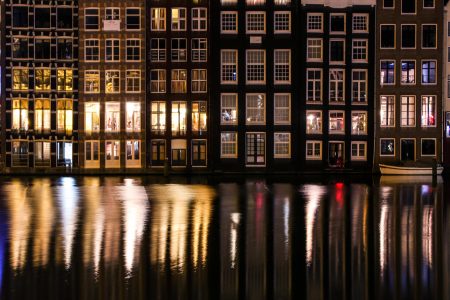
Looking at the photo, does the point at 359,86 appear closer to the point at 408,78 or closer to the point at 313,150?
the point at 408,78

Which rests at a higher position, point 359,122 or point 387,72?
point 387,72

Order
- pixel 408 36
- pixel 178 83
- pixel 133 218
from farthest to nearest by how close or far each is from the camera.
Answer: pixel 408 36 → pixel 178 83 → pixel 133 218

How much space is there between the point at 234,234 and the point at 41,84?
53.4 m

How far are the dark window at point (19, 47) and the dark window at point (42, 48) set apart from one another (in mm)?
1031

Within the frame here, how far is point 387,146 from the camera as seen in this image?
7606 centimetres

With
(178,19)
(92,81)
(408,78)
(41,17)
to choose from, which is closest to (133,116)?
(92,81)

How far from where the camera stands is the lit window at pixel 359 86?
7606 cm

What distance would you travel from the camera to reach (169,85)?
75375 millimetres

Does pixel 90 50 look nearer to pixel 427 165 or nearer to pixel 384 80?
pixel 384 80

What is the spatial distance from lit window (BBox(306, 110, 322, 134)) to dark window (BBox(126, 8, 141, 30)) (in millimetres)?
20505

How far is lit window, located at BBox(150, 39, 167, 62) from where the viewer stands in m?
75.6

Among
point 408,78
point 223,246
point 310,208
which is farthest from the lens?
point 408,78

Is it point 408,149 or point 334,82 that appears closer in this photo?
point 334,82

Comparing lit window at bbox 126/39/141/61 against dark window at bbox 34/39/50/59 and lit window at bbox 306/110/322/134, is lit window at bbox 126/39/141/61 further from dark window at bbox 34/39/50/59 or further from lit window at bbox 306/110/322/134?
lit window at bbox 306/110/322/134
